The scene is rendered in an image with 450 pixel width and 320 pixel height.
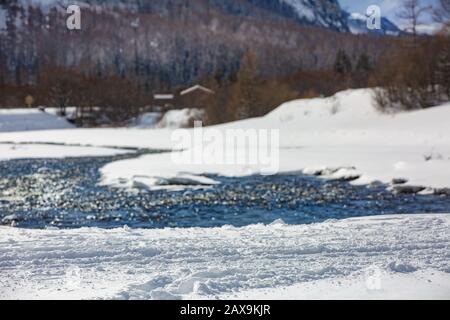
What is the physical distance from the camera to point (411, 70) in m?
43.9

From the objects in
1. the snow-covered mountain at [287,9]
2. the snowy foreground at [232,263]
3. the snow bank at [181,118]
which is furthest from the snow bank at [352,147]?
the snow-covered mountain at [287,9]

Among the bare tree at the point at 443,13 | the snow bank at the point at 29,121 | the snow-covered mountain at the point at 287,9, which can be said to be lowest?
the snow bank at the point at 29,121

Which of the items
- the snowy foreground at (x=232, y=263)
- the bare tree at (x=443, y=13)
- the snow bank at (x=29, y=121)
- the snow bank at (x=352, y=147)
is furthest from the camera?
the snow bank at (x=29, y=121)

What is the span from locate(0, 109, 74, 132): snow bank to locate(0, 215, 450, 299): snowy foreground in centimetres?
6307

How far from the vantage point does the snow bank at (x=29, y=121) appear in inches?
2751

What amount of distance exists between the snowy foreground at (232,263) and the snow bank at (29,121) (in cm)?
6307

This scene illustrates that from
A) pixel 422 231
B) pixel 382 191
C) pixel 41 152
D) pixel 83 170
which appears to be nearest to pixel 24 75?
pixel 41 152

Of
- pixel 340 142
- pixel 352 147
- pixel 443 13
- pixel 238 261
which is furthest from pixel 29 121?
pixel 238 261

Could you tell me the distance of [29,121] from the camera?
242ft

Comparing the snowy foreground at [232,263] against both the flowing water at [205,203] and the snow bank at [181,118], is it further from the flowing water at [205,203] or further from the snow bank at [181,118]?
the snow bank at [181,118]

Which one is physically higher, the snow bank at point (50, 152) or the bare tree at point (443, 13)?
the bare tree at point (443, 13)

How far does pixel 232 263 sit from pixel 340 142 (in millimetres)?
28751

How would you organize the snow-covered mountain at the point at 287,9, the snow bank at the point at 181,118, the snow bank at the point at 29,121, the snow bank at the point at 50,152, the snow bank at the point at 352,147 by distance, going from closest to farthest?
the snow bank at the point at 352,147
the snow bank at the point at 50,152
the snow bank at the point at 181,118
the snow bank at the point at 29,121
the snow-covered mountain at the point at 287,9

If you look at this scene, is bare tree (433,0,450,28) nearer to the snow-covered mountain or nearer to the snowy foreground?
the snowy foreground
